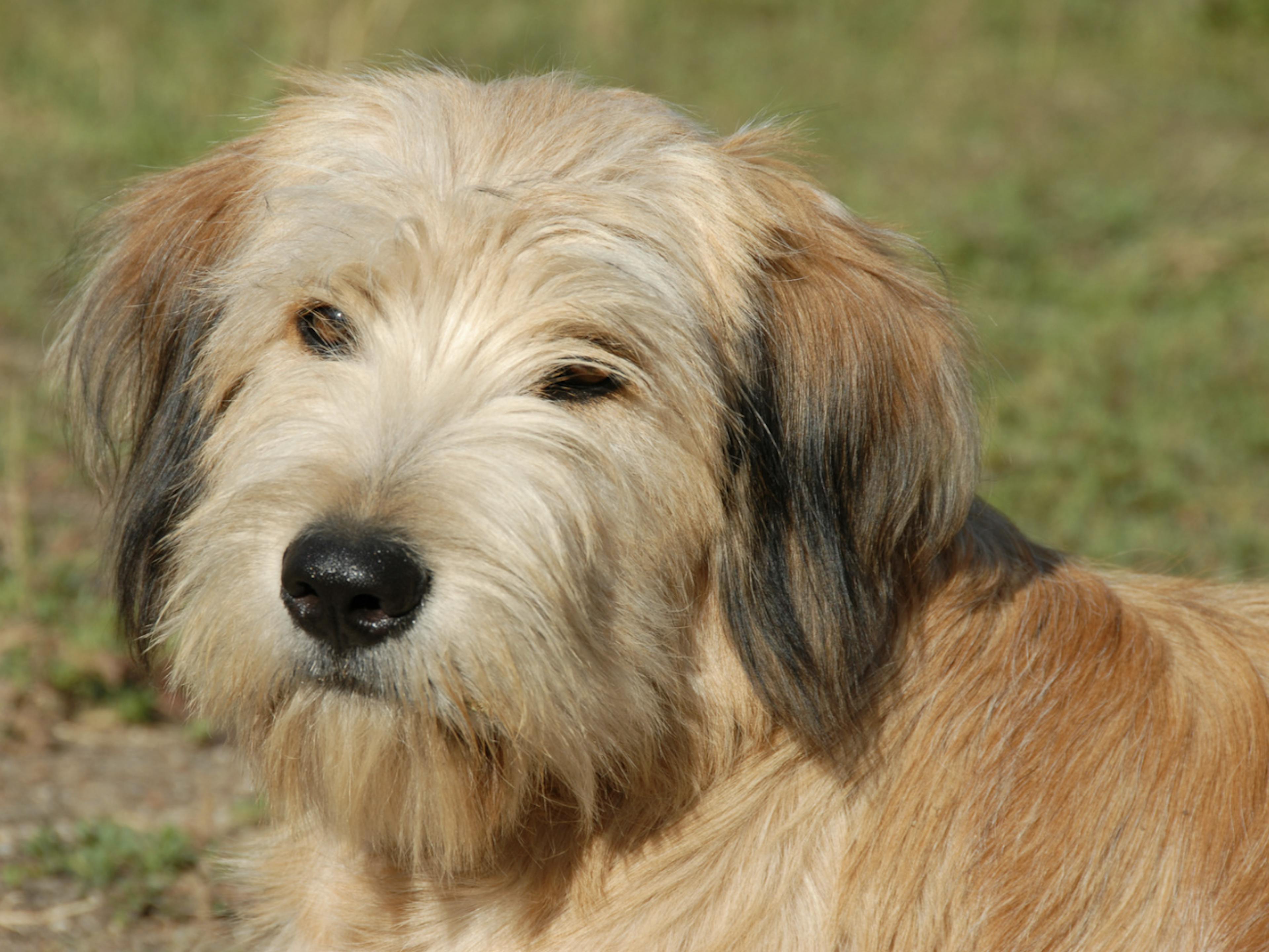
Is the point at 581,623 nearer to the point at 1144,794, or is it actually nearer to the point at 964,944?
the point at 964,944

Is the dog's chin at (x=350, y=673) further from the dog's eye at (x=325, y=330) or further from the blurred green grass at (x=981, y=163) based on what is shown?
the blurred green grass at (x=981, y=163)

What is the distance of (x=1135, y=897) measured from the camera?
2.82 metres

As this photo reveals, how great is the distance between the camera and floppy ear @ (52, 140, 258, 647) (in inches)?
128

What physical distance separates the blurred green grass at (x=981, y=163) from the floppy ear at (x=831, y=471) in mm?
636

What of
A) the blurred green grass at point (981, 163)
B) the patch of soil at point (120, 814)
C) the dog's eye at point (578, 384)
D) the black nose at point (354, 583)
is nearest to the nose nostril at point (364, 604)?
the black nose at point (354, 583)

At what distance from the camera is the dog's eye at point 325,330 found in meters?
3.08

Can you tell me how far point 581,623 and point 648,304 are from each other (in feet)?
2.24

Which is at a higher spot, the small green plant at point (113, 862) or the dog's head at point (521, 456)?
the dog's head at point (521, 456)

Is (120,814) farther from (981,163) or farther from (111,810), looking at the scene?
(981,163)

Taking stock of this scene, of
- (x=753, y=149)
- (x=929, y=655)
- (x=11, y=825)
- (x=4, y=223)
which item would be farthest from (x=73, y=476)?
(x=929, y=655)

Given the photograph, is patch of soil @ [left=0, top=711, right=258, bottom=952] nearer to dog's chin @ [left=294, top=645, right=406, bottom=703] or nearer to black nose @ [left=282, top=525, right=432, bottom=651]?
dog's chin @ [left=294, top=645, right=406, bottom=703]

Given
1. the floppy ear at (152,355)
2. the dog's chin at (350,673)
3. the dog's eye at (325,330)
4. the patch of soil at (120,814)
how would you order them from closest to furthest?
the dog's chin at (350,673) → the dog's eye at (325,330) → the floppy ear at (152,355) → the patch of soil at (120,814)

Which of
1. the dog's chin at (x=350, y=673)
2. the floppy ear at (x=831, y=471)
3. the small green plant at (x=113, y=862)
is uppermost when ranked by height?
the floppy ear at (x=831, y=471)

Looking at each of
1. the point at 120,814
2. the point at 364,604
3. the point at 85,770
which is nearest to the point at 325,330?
the point at 364,604
